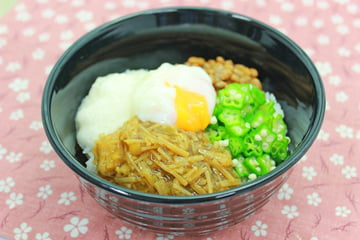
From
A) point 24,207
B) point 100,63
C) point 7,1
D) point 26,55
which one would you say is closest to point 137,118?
point 100,63

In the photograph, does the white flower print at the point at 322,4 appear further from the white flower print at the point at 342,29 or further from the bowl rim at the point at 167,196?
the bowl rim at the point at 167,196

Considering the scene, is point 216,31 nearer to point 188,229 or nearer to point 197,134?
point 197,134

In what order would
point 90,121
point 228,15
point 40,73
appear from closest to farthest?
1. point 90,121
2. point 228,15
3. point 40,73

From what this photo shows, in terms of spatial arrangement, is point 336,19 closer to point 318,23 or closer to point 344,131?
point 318,23

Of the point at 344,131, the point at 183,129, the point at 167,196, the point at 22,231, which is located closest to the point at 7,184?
the point at 22,231

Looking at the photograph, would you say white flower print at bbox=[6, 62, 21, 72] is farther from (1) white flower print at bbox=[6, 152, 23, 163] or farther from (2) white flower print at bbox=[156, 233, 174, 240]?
(2) white flower print at bbox=[156, 233, 174, 240]

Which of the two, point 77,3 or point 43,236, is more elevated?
point 77,3
